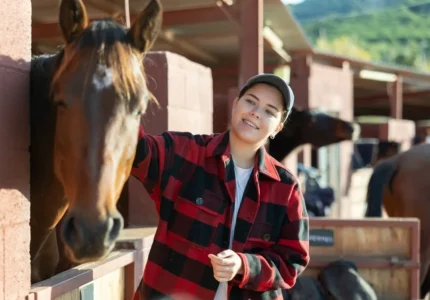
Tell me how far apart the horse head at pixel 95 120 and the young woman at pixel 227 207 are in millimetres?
243

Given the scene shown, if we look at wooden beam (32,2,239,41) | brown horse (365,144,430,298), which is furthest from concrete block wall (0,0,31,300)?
brown horse (365,144,430,298)

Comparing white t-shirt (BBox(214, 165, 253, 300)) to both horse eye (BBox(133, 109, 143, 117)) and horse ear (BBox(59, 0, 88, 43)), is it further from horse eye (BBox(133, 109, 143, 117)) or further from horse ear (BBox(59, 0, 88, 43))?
horse ear (BBox(59, 0, 88, 43))

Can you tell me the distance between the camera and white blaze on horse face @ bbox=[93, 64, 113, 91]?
1.77 meters

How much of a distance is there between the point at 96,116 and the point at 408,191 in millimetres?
4329

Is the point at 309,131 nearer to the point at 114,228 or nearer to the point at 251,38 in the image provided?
the point at 251,38

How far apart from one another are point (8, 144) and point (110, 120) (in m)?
0.40

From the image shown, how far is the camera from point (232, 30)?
23.1 ft

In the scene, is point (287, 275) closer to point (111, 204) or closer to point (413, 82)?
point (111, 204)

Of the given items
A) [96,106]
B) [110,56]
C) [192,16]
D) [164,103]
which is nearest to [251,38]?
[192,16]

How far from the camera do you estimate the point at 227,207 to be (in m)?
2.02

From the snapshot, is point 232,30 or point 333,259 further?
point 232,30

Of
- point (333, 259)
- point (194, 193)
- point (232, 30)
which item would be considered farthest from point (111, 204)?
point (232, 30)

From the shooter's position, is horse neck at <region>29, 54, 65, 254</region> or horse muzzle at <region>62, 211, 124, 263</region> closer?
horse muzzle at <region>62, 211, 124, 263</region>

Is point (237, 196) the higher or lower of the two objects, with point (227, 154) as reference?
lower
